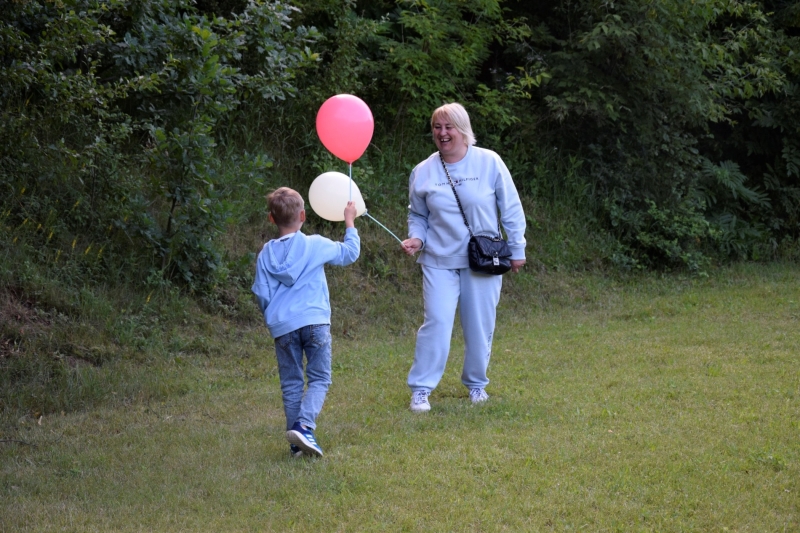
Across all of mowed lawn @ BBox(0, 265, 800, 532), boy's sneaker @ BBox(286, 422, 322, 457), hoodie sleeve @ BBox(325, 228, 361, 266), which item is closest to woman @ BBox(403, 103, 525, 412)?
mowed lawn @ BBox(0, 265, 800, 532)

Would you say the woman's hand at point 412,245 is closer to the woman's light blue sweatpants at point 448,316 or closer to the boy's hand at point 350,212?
the woman's light blue sweatpants at point 448,316

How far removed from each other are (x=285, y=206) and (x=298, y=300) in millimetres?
531

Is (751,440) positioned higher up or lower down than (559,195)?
lower down

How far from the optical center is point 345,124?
19.6ft

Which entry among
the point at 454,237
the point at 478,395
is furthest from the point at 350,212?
the point at 478,395

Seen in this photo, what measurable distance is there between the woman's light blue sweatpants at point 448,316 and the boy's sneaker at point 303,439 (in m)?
1.30

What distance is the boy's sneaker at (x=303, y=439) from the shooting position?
4969 millimetres

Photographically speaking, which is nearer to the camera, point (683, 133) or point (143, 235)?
point (143, 235)

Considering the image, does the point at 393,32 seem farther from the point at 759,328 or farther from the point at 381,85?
the point at 759,328

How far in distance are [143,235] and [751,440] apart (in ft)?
18.5

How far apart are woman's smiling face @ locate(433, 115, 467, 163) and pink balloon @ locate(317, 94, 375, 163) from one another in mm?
449

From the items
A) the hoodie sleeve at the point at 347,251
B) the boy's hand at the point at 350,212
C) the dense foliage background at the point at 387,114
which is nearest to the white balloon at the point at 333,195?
the boy's hand at the point at 350,212

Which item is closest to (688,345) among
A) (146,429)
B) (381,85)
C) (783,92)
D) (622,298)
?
(622,298)

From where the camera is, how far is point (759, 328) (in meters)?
8.95
